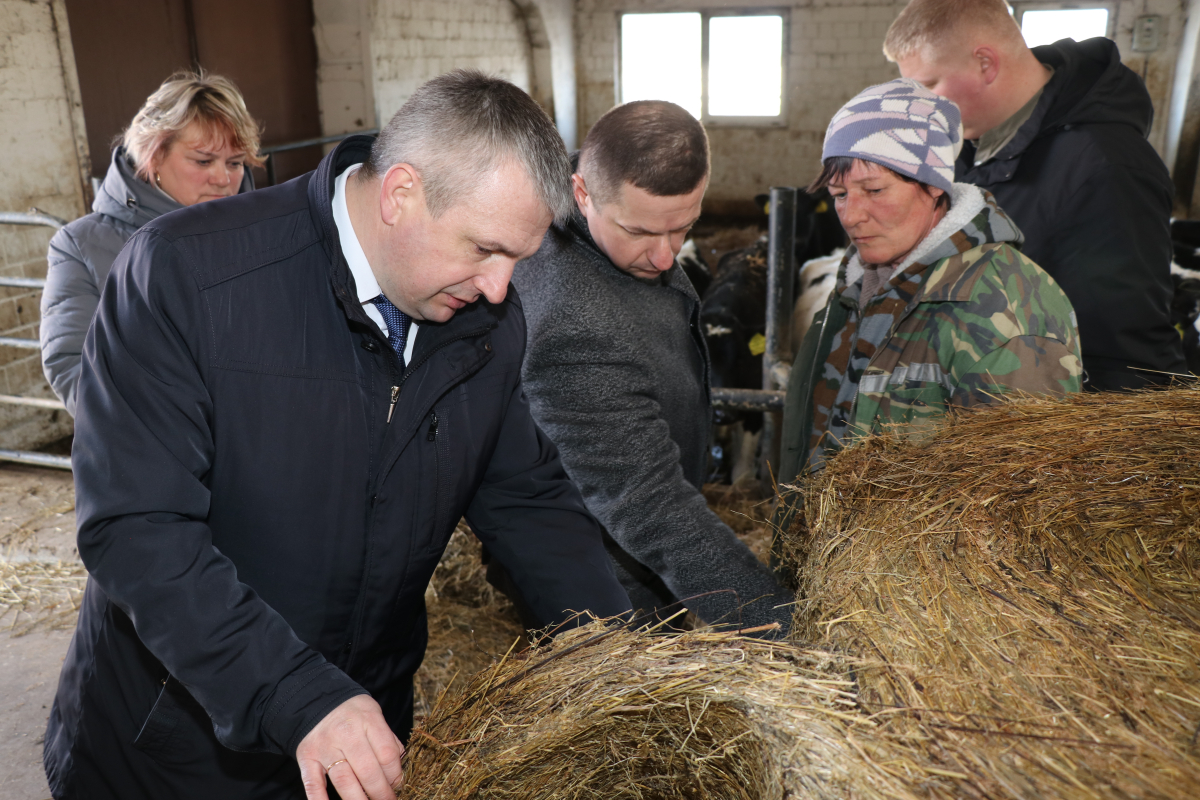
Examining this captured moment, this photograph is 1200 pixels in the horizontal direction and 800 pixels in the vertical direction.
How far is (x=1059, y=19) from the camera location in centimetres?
1120

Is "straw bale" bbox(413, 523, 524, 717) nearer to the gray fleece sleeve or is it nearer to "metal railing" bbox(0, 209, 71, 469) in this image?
the gray fleece sleeve

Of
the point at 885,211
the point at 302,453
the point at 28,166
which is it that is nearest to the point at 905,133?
the point at 885,211

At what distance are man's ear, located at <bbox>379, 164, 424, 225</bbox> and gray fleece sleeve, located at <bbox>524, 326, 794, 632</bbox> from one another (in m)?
0.58

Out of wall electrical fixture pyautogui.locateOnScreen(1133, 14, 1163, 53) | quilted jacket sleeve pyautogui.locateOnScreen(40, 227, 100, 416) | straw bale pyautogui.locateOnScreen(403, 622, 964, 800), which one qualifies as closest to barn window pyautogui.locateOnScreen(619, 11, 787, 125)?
wall electrical fixture pyautogui.locateOnScreen(1133, 14, 1163, 53)

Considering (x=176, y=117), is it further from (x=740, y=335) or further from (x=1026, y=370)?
(x=740, y=335)

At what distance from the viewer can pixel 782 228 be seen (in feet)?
12.7

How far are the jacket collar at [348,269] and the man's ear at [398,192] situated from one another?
99 mm

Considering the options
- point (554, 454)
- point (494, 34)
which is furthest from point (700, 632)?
point (494, 34)

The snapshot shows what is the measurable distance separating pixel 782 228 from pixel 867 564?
2950mm

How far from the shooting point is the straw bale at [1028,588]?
2.64 ft

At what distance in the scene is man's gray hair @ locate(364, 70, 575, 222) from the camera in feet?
4.29

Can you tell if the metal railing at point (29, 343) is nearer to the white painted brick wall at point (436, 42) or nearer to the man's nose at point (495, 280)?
the man's nose at point (495, 280)

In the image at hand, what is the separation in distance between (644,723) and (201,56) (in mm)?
6817

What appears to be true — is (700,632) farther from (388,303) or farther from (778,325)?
(778,325)
